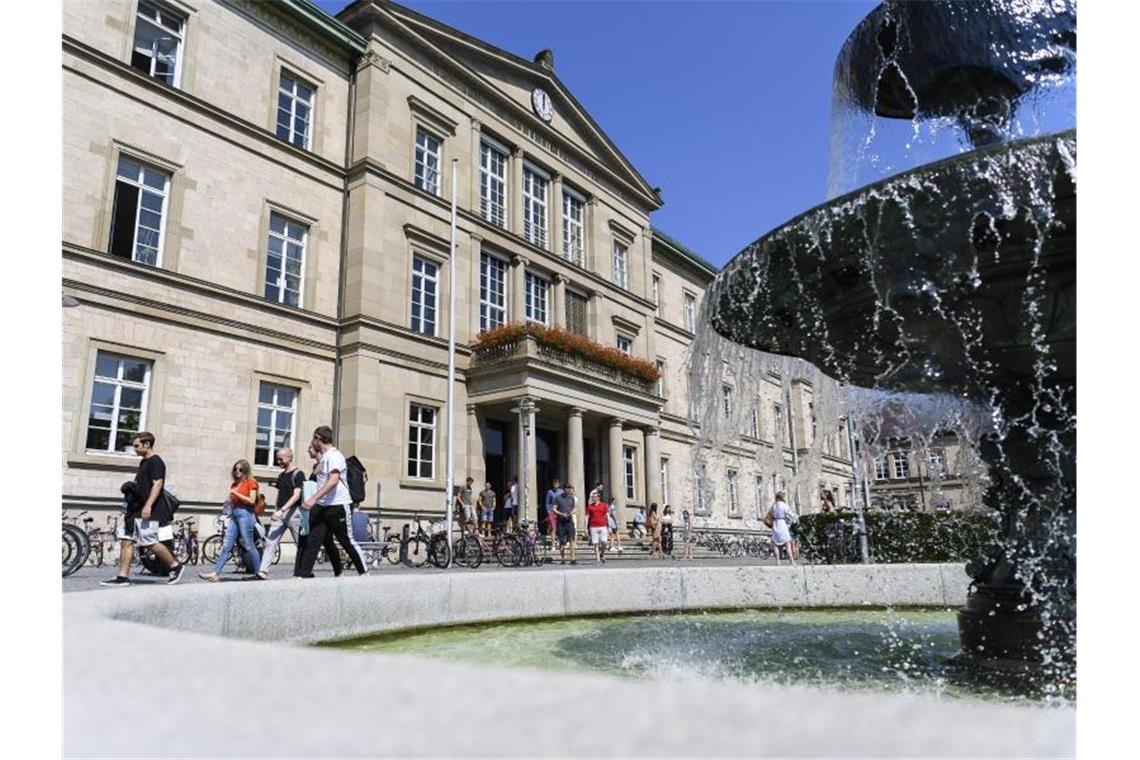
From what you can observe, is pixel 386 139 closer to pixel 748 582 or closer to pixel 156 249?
pixel 156 249

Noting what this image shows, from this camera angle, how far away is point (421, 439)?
22.0 m

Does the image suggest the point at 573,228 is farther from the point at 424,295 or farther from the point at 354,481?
the point at 354,481

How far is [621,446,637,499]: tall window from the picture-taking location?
29.6 metres

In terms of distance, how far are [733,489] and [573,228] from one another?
1520cm

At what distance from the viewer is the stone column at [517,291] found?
2602cm

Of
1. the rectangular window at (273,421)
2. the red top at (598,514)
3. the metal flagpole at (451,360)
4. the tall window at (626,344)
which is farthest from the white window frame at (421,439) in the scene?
the tall window at (626,344)

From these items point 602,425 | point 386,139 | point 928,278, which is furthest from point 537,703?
point 602,425

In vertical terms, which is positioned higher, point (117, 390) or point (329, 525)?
point (117, 390)

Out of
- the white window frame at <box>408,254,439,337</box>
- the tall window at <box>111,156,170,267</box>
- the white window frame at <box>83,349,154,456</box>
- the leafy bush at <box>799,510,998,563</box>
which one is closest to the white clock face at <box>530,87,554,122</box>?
the white window frame at <box>408,254,439,337</box>

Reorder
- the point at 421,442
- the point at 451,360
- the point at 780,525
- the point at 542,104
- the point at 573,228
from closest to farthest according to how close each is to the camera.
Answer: the point at 780,525 < the point at 451,360 < the point at 421,442 < the point at 542,104 < the point at 573,228

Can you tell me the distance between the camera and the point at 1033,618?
4.29 meters

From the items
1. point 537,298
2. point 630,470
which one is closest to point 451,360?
point 537,298

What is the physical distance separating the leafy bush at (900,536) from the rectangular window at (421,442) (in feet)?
33.8

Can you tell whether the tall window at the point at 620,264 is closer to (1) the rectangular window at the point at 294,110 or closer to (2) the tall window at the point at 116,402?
(1) the rectangular window at the point at 294,110
